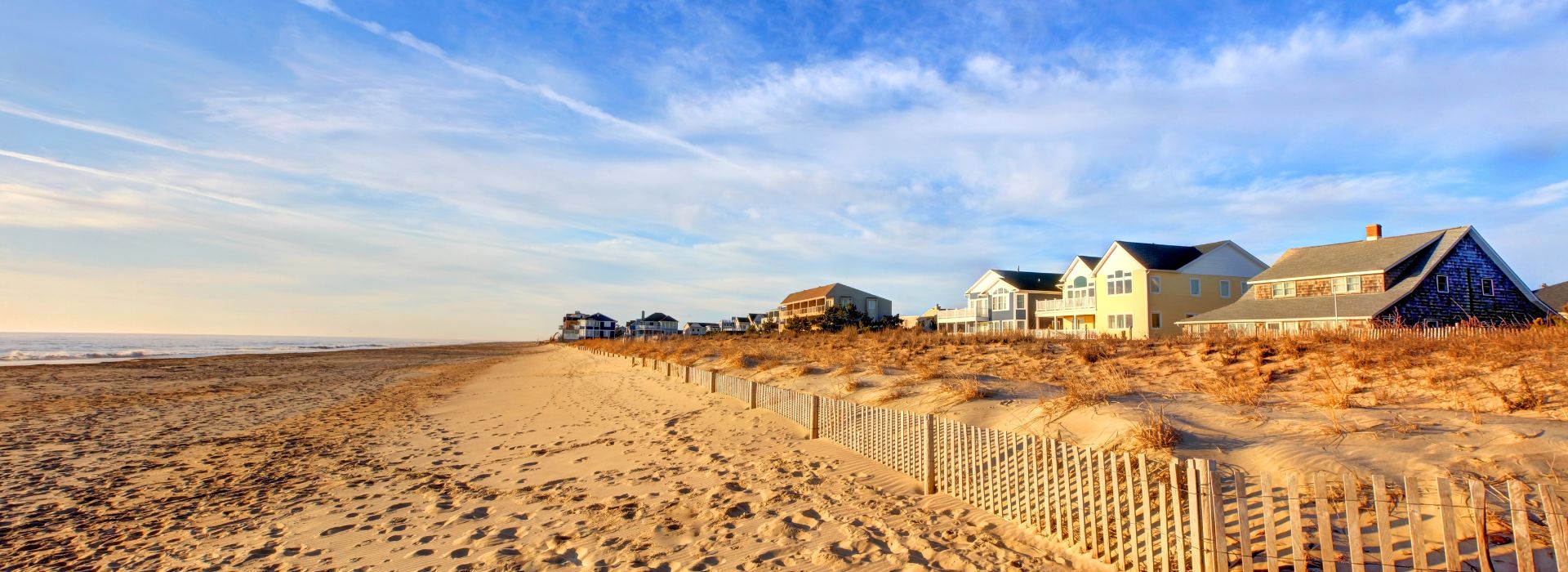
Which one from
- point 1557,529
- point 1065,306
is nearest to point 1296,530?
point 1557,529

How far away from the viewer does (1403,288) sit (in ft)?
92.5

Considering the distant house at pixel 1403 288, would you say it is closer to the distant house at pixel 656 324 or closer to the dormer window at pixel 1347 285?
the dormer window at pixel 1347 285

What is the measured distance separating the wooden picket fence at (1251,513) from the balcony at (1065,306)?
3870 centimetres

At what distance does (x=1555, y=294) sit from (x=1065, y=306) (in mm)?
25337

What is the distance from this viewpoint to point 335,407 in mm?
19812

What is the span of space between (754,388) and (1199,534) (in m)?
10.7

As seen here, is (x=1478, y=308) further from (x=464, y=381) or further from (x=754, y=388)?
(x=464, y=381)

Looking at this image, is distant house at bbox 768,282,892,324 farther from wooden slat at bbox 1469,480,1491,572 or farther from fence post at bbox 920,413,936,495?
wooden slat at bbox 1469,480,1491,572

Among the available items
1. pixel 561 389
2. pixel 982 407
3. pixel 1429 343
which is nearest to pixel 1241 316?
pixel 1429 343

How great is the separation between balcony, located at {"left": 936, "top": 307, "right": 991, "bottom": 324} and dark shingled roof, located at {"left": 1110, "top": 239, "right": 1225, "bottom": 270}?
13.8m

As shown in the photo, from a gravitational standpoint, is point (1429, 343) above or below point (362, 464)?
above

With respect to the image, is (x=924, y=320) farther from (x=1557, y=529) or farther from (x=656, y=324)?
(x=656, y=324)

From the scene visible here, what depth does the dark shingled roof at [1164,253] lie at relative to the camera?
3841 centimetres

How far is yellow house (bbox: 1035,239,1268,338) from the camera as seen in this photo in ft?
124
